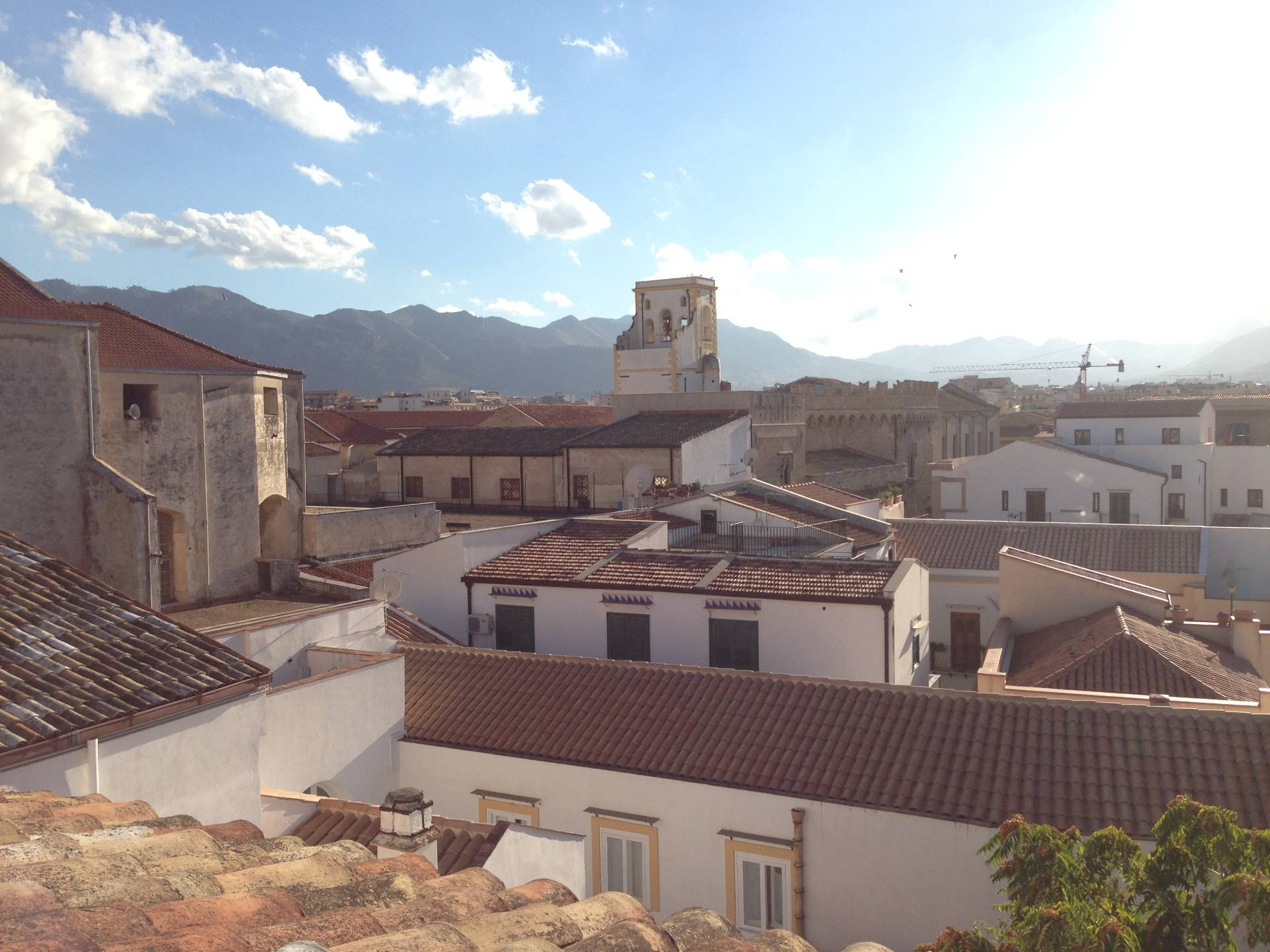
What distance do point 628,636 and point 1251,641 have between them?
494 inches

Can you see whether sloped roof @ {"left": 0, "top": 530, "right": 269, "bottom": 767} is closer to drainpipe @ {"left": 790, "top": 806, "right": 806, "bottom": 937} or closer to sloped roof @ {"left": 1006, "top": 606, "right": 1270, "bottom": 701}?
drainpipe @ {"left": 790, "top": 806, "right": 806, "bottom": 937}

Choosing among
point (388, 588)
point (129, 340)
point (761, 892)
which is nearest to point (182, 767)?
point (761, 892)

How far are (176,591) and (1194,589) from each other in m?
24.8

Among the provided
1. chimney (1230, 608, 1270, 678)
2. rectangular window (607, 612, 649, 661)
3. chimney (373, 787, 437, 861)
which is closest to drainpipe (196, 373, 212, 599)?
rectangular window (607, 612, 649, 661)

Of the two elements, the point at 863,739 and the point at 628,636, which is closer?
the point at 863,739

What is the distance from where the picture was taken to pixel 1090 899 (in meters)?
5.96

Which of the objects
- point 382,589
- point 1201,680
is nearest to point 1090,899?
point 1201,680

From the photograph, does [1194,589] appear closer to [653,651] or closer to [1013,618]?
[1013,618]

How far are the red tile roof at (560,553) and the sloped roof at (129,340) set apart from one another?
7882 millimetres

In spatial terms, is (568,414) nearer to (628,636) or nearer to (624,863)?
(628,636)

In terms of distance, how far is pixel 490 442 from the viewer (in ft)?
119

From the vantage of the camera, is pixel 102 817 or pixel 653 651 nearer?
pixel 102 817

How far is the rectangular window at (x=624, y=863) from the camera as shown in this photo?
1302cm

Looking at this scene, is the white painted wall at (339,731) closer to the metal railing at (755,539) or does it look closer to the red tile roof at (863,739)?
the red tile roof at (863,739)
